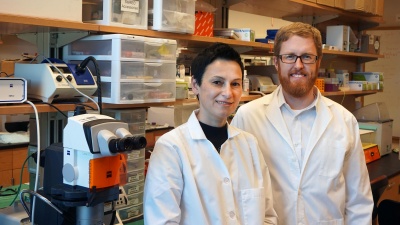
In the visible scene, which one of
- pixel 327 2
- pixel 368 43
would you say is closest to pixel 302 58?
pixel 327 2

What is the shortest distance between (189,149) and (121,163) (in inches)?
9.4

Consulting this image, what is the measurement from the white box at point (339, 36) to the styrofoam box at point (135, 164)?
231 centimetres

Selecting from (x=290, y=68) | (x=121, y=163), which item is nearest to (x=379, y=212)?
(x=290, y=68)

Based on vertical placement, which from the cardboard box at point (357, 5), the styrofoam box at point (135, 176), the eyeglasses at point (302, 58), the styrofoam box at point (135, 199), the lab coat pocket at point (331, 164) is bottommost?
the styrofoam box at point (135, 199)

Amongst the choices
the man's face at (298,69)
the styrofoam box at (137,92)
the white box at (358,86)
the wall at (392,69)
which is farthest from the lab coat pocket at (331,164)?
the wall at (392,69)

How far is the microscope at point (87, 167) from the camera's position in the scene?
1352 mm

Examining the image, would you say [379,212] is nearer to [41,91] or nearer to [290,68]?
[290,68]

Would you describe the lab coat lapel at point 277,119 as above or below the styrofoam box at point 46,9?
below

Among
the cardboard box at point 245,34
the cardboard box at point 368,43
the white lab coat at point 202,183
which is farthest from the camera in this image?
the cardboard box at point 368,43

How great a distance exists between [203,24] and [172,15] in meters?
0.39

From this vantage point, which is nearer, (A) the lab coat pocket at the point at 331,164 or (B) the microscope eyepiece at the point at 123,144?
(B) the microscope eyepiece at the point at 123,144

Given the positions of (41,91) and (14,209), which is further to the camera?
(14,209)

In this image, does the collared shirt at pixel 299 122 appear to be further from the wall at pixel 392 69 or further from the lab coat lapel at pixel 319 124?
the wall at pixel 392 69

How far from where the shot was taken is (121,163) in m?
1.46
